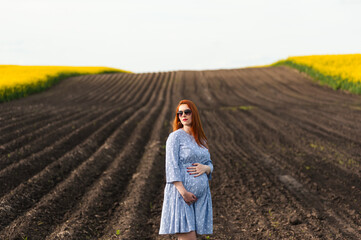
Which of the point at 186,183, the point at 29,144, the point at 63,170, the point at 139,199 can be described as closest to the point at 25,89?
the point at 29,144

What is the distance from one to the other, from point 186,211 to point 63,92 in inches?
953

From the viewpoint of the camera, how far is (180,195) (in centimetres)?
297

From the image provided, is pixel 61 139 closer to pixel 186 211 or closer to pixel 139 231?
pixel 139 231

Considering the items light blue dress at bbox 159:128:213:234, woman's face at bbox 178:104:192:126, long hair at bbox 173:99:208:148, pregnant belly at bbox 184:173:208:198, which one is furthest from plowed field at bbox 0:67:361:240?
woman's face at bbox 178:104:192:126

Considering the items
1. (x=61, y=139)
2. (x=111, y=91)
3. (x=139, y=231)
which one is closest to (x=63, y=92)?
(x=111, y=91)

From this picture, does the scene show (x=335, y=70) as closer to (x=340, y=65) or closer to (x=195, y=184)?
(x=340, y=65)

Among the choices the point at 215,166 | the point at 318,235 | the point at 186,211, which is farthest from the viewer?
the point at 215,166

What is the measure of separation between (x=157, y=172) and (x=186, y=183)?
5.28 meters

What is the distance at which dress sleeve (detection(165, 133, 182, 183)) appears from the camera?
2941mm

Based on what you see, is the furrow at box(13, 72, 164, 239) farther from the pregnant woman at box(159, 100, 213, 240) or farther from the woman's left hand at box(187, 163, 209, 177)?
the woman's left hand at box(187, 163, 209, 177)

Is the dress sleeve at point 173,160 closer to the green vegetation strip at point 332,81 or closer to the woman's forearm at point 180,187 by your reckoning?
the woman's forearm at point 180,187

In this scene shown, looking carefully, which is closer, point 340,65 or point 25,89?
point 25,89

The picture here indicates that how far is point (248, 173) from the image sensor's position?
26.4 feet

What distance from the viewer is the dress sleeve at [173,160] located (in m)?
2.94
